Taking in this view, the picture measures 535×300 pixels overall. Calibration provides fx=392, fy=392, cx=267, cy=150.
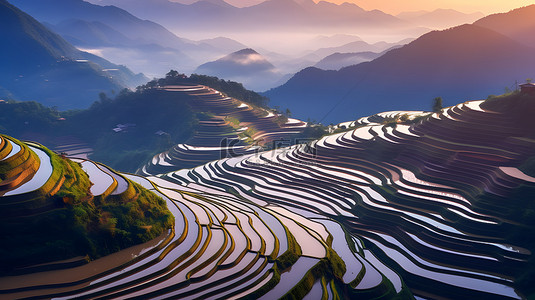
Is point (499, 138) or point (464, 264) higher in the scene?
point (499, 138)

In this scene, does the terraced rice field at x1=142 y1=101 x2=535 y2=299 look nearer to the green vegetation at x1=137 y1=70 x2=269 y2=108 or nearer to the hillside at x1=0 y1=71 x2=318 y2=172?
the hillside at x1=0 y1=71 x2=318 y2=172

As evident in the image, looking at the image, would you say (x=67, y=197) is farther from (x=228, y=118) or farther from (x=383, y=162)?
(x=228, y=118)

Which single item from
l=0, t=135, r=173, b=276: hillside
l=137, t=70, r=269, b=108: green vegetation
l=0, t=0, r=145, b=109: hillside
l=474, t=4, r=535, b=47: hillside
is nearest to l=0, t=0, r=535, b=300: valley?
l=0, t=135, r=173, b=276: hillside

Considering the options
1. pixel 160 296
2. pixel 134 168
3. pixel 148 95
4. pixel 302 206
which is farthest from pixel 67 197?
pixel 148 95

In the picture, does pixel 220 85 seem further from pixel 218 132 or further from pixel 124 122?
pixel 218 132

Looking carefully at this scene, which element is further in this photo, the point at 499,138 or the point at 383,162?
Result: the point at 383,162

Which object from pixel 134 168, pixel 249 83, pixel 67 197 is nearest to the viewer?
pixel 67 197

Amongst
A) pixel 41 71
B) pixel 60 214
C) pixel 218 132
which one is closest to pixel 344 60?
pixel 41 71

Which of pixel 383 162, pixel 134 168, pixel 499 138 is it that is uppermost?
pixel 499 138
